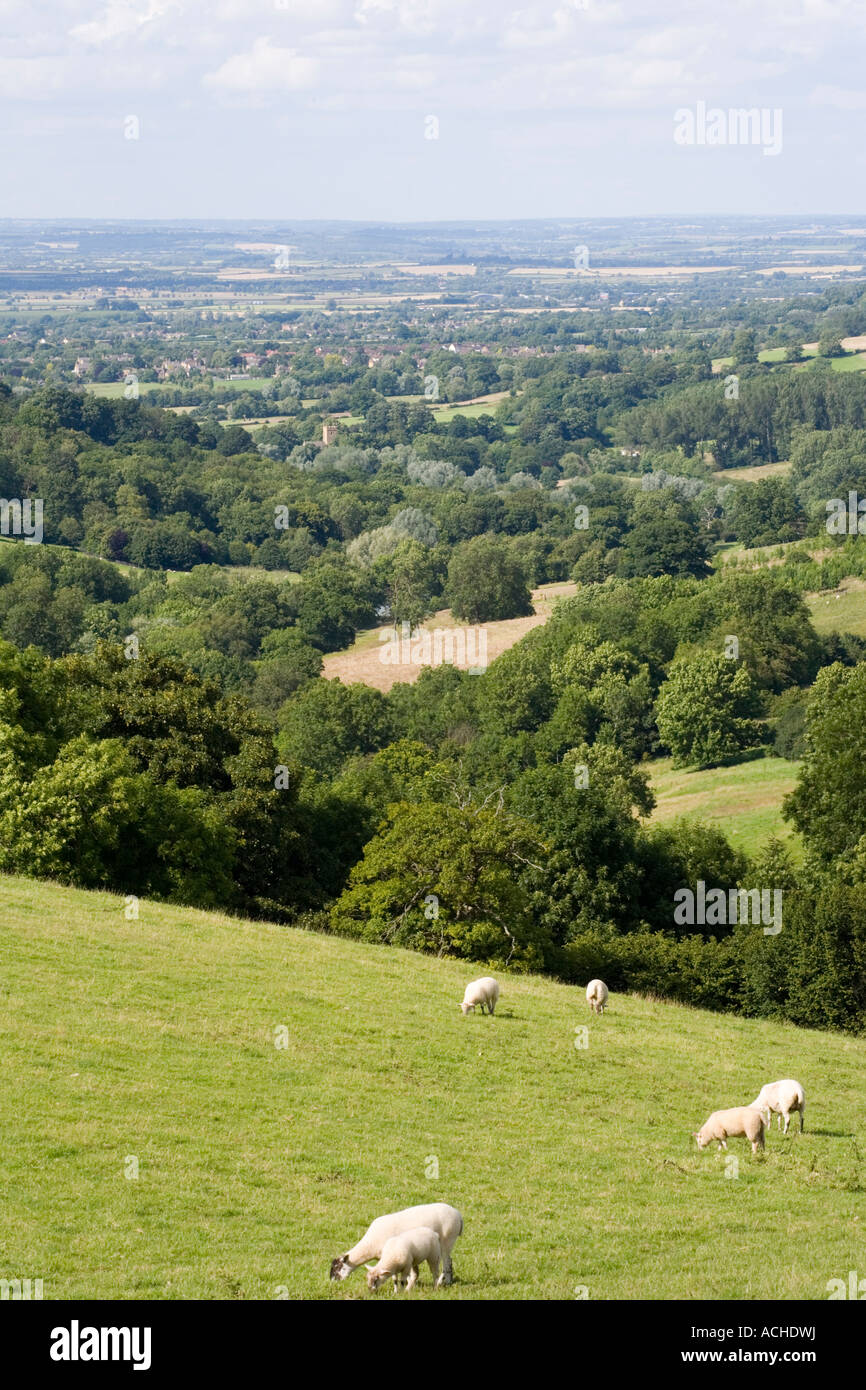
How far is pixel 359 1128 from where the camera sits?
20203mm

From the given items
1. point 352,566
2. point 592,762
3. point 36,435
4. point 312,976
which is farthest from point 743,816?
point 36,435

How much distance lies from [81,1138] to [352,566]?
148 meters

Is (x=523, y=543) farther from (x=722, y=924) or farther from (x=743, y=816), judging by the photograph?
(x=722, y=924)

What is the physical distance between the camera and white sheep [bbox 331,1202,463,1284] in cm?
1384

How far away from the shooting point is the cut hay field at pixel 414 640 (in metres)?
123

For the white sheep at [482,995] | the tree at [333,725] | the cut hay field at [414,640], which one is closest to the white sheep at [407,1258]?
the white sheep at [482,995]

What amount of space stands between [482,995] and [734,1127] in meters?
7.87

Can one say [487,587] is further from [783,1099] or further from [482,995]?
[783,1099]

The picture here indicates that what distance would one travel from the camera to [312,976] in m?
29.4

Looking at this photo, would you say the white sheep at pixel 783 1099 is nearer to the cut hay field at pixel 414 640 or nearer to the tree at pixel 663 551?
the cut hay field at pixel 414 640

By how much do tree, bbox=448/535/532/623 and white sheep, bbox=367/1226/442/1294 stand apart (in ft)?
427

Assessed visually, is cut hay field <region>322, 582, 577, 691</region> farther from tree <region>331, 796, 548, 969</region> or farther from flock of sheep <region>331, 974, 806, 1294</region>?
flock of sheep <region>331, 974, 806, 1294</region>

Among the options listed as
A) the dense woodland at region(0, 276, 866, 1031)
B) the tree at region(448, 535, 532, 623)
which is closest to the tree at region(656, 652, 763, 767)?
the dense woodland at region(0, 276, 866, 1031)

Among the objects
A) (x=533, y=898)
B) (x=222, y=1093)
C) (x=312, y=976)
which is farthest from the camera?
(x=533, y=898)
